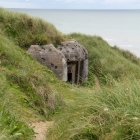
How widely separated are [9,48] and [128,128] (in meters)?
5.76

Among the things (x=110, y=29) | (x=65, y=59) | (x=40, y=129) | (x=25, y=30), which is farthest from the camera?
(x=110, y=29)

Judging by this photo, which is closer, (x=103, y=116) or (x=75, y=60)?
(x=103, y=116)

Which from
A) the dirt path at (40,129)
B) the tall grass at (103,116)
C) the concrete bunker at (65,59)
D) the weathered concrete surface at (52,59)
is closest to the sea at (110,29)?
the concrete bunker at (65,59)

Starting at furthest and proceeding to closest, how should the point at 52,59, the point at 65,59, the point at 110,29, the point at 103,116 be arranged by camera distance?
the point at 110,29 < the point at 65,59 < the point at 52,59 < the point at 103,116

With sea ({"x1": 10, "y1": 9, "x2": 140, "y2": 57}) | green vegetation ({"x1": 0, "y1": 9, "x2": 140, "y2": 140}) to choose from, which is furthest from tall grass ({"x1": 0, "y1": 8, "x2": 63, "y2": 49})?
sea ({"x1": 10, "y1": 9, "x2": 140, "y2": 57})

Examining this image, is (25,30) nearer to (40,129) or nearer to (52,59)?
(52,59)

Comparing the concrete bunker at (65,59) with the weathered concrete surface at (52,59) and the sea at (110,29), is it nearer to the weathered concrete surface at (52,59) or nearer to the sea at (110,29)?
the weathered concrete surface at (52,59)

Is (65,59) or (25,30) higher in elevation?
(25,30)

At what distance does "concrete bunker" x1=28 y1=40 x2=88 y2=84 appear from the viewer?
37.3 feet

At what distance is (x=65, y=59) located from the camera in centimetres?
1169

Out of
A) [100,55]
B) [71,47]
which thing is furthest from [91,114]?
[100,55]

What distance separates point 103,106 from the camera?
477 cm

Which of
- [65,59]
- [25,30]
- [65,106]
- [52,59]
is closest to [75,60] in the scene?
[65,59]

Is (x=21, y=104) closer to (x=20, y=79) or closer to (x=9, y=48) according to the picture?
(x=20, y=79)
